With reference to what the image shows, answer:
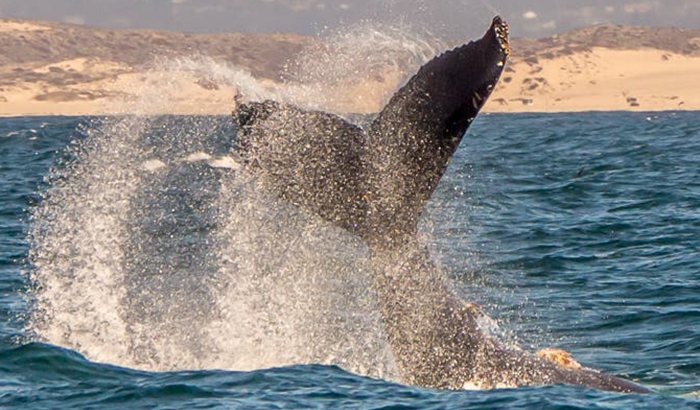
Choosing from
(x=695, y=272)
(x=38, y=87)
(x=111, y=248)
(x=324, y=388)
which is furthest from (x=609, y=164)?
(x=38, y=87)

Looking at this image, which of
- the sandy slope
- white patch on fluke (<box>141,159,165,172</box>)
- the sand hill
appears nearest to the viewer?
white patch on fluke (<box>141,159,165,172</box>)

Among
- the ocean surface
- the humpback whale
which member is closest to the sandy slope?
the ocean surface

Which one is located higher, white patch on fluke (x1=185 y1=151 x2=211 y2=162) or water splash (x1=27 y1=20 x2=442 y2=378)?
white patch on fluke (x1=185 y1=151 x2=211 y2=162)

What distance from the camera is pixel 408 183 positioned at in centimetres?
980

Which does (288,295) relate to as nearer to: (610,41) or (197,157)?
(197,157)

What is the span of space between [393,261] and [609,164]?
2587cm

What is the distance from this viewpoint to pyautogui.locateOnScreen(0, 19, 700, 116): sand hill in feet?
399

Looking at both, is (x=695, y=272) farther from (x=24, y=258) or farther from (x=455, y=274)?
(x=24, y=258)

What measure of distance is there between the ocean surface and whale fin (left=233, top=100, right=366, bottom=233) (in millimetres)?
1579

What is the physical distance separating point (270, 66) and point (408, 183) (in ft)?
420

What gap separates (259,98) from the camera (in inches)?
386

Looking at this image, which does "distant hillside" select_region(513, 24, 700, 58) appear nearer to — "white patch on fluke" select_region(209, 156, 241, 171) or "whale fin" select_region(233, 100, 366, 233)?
"white patch on fluke" select_region(209, 156, 241, 171)

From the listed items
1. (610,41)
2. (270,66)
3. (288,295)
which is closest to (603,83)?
(610,41)

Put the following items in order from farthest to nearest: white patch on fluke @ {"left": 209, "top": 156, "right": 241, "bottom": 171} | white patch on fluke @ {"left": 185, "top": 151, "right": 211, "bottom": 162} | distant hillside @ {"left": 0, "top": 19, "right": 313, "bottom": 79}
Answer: distant hillside @ {"left": 0, "top": 19, "right": 313, "bottom": 79}
white patch on fluke @ {"left": 185, "top": 151, "right": 211, "bottom": 162}
white patch on fluke @ {"left": 209, "top": 156, "right": 241, "bottom": 171}
